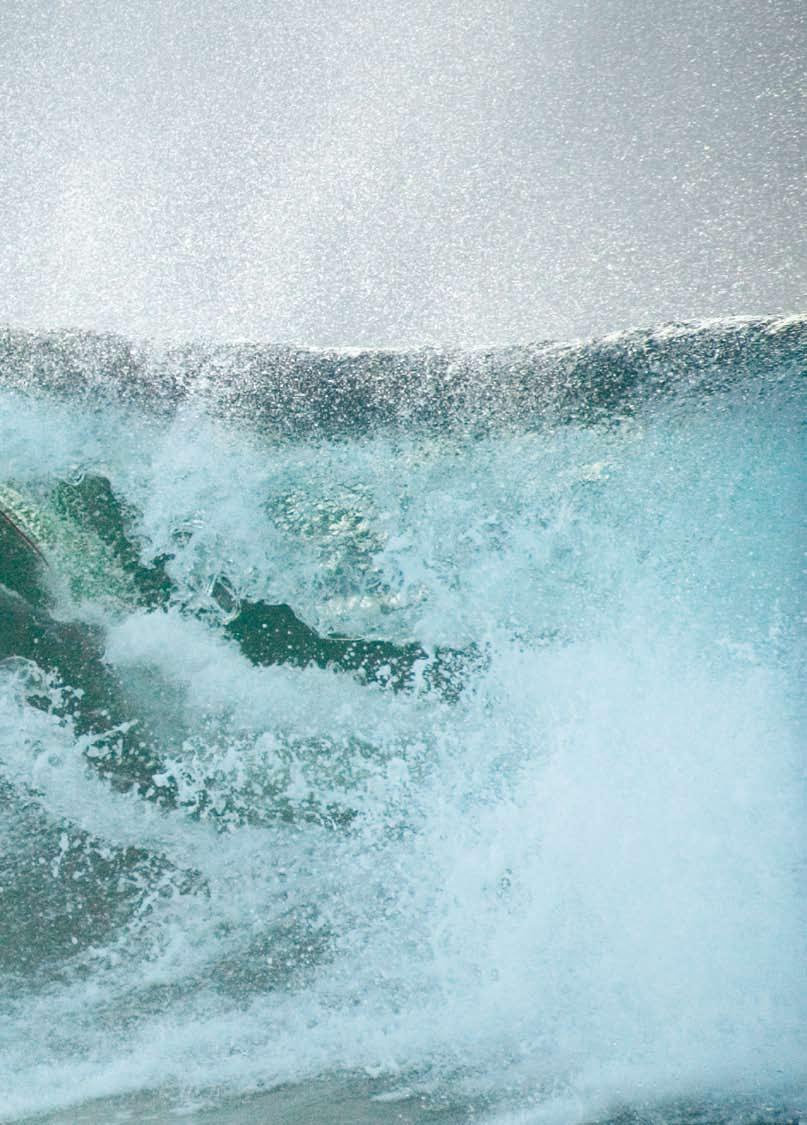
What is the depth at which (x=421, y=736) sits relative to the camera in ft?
2.89

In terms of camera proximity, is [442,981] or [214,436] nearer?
[442,981]

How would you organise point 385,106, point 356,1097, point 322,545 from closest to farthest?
point 356,1097 < point 322,545 < point 385,106

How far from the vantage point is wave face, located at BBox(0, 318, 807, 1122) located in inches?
32.4

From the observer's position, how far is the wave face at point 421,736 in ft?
2.70

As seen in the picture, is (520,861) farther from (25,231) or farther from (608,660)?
(25,231)

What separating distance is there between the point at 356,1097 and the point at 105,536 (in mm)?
642

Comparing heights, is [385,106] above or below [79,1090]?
above

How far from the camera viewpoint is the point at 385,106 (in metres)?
1.02

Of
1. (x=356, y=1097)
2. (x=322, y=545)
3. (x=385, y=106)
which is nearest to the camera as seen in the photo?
(x=356, y=1097)

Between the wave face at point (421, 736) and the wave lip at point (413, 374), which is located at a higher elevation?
the wave lip at point (413, 374)

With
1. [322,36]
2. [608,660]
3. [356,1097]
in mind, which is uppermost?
[322,36]

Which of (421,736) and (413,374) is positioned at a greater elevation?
(413,374)

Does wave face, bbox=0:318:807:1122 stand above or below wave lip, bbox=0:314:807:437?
below

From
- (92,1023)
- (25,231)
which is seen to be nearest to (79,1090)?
(92,1023)
